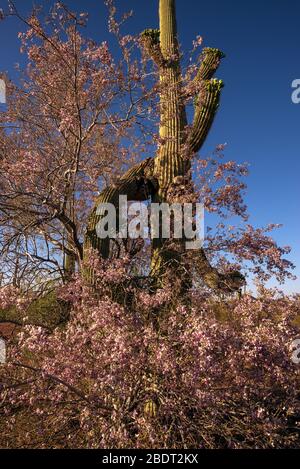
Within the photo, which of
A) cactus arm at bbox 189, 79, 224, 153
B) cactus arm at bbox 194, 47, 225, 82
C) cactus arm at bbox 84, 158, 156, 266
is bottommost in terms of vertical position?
cactus arm at bbox 84, 158, 156, 266

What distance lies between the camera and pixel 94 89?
708 centimetres

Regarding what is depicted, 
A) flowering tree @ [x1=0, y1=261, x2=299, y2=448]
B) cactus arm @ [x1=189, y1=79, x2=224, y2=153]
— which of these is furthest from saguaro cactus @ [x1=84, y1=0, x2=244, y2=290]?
flowering tree @ [x1=0, y1=261, x2=299, y2=448]

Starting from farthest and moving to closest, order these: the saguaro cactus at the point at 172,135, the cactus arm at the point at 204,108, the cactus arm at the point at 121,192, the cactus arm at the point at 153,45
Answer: the cactus arm at the point at 153,45 < the cactus arm at the point at 204,108 < the saguaro cactus at the point at 172,135 < the cactus arm at the point at 121,192

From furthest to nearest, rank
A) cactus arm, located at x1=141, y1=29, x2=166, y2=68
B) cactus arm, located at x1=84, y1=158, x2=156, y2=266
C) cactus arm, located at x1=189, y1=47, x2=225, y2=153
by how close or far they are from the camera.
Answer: cactus arm, located at x1=141, y1=29, x2=166, y2=68, cactus arm, located at x1=189, y1=47, x2=225, y2=153, cactus arm, located at x1=84, y1=158, x2=156, y2=266

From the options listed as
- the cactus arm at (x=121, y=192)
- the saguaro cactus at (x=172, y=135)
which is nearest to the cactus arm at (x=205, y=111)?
the saguaro cactus at (x=172, y=135)

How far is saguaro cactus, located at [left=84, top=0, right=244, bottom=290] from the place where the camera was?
738 cm

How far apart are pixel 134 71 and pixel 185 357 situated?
4.92m

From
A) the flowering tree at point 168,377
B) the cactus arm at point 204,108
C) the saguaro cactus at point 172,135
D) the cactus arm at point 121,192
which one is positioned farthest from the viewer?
the cactus arm at point 204,108

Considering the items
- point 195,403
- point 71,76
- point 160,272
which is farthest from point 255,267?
point 71,76

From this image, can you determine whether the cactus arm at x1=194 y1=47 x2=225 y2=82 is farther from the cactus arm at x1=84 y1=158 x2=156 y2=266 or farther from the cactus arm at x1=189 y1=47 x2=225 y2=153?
the cactus arm at x1=84 y1=158 x2=156 y2=266

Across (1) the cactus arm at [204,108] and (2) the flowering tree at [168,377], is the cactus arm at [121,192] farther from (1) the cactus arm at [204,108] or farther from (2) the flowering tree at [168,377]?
(2) the flowering tree at [168,377]

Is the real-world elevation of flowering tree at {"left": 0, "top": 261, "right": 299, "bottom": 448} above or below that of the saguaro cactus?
below

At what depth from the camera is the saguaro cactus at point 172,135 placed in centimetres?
738
